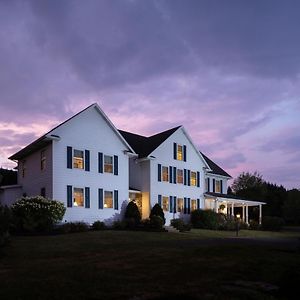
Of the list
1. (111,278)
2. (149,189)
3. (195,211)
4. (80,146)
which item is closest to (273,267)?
(111,278)

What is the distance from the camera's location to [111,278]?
11.0 m

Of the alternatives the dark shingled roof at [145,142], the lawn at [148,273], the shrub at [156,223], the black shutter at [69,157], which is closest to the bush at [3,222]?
the lawn at [148,273]

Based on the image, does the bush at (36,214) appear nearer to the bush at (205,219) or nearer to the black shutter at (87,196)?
the black shutter at (87,196)

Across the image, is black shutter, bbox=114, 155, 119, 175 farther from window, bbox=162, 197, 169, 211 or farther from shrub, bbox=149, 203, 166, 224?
window, bbox=162, 197, 169, 211

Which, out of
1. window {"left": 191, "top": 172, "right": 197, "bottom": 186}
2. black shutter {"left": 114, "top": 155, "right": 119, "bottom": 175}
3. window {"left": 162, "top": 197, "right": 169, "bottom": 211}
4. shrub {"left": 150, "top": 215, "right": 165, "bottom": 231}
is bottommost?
shrub {"left": 150, "top": 215, "right": 165, "bottom": 231}

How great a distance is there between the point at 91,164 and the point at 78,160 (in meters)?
1.16

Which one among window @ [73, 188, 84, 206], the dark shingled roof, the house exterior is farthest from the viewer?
the dark shingled roof

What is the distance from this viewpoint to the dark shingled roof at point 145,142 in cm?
3897

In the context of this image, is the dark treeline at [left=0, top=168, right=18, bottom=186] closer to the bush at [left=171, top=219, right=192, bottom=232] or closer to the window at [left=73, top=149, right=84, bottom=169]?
the window at [left=73, top=149, right=84, bottom=169]

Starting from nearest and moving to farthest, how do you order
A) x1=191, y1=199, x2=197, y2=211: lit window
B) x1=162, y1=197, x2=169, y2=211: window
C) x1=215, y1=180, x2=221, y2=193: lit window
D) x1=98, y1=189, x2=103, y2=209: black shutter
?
x1=98, y1=189, x2=103, y2=209: black shutter
x1=162, y1=197, x2=169, y2=211: window
x1=191, y1=199, x2=197, y2=211: lit window
x1=215, y1=180, x2=221, y2=193: lit window

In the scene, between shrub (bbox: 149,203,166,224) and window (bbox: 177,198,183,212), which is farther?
window (bbox: 177,198,183,212)

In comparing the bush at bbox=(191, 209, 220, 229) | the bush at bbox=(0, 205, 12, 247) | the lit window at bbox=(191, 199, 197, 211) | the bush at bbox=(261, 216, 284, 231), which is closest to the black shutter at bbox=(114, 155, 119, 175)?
the bush at bbox=(191, 209, 220, 229)

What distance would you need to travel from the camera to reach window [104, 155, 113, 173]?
34562mm

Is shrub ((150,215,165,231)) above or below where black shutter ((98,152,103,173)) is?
below
